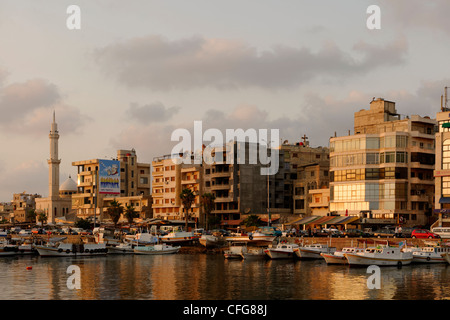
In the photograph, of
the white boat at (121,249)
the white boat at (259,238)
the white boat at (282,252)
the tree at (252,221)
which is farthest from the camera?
the tree at (252,221)

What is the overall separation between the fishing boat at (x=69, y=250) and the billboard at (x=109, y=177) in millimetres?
81871

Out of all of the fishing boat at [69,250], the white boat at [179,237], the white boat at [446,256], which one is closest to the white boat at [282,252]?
the white boat at [446,256]

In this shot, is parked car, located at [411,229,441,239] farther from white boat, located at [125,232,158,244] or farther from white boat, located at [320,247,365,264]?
white boat, located at [125,232,158,244]

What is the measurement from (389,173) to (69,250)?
192 feet

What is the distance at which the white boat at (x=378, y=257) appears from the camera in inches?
3046

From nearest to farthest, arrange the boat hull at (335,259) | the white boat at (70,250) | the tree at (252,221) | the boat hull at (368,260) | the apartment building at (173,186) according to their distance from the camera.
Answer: the boat hull at (368,260), the boat hull at (335,259), the white boat at (70,250), the tree at (252,221), the apartment building at (173,186)

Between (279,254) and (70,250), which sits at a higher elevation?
(279,254)

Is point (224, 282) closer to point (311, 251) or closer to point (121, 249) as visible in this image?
point (311, 251)

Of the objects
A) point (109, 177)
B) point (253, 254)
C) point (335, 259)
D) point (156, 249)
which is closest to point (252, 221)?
point (156, 249)

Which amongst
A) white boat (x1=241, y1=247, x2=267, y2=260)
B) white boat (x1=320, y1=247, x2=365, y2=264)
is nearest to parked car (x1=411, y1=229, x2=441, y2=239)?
white boat (x1=320, y1=247, x2=365, y2=264)

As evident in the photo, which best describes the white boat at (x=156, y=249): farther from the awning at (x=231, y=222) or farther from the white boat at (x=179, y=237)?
the awning at (x=231, y=222)

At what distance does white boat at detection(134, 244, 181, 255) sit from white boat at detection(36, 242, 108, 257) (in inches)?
235

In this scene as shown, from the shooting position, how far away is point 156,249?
112 m

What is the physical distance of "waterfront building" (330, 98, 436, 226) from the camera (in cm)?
11481
